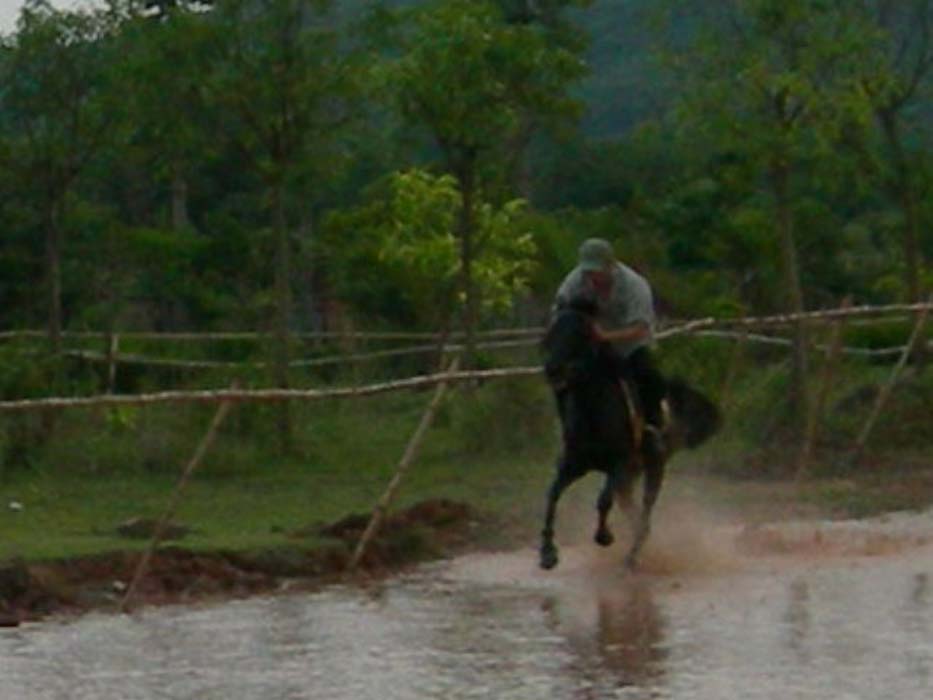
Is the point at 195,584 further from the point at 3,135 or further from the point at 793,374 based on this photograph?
the point at 3,135

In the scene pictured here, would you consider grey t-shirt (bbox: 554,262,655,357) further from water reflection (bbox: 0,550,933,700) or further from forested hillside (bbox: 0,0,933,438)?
forested hillside (bbox: 0,0,933,438)

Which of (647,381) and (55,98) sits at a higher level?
(55,98)

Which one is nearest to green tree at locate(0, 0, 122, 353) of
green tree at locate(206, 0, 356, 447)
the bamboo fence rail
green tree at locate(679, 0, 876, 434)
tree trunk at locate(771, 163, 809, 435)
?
the bamboo fence rail

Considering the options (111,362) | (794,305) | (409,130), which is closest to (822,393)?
(794,305)

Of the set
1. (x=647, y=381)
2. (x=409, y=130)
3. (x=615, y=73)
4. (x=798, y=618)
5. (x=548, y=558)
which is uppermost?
(x=615, y=73)

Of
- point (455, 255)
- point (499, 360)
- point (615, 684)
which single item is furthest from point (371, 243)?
point (615, 684)

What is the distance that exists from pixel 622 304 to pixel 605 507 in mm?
1169

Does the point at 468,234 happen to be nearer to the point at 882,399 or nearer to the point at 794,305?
the point at 794,305

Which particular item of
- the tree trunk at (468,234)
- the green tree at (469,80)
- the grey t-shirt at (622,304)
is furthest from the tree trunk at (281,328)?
the grey t-shirt at (622,304)

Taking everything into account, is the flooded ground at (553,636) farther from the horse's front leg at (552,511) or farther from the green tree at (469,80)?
the green tree at (469,80)

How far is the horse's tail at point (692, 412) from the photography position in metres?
17.4

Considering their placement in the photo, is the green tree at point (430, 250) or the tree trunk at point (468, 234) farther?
the green tree at point (430, 250)

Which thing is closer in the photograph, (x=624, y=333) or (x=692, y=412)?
(x=624, y=333)

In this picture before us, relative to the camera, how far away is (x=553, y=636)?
44.8ft
